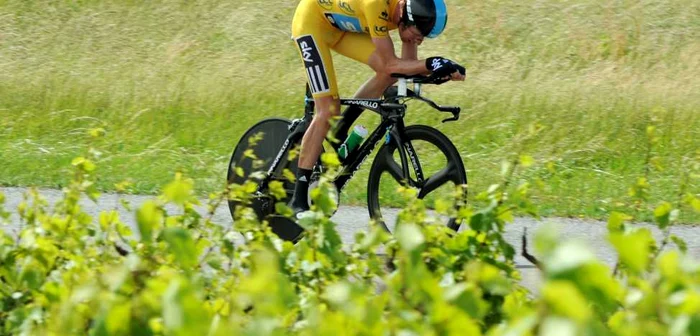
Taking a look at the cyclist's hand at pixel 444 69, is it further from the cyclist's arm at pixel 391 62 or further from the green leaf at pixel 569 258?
the green leaf at pixel 569 258

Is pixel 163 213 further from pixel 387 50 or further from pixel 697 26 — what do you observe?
pixel 697 26

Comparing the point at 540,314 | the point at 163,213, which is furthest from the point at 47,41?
the point at 540,314

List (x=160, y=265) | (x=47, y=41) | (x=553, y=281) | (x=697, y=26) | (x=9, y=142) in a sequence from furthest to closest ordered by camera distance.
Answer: (x=47, y=41) < (x=697, y=26) < (x=9, y=142) < (x=160, y=265) < (x=553, y=281)

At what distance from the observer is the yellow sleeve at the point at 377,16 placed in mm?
6738

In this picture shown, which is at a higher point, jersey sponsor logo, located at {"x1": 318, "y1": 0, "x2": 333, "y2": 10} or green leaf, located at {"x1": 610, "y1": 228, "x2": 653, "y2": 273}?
green leaf, located at {"x1": 610, "y1": 228, "x2": 653, "y2": 273}

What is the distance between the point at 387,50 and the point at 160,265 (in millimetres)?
3414

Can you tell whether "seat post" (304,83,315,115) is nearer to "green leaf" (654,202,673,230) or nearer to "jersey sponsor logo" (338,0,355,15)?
"jersey sponsor logo" (338,0,355,15)

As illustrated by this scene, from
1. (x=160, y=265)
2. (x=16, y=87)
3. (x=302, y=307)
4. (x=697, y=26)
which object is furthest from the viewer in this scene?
(x=697, y=26)

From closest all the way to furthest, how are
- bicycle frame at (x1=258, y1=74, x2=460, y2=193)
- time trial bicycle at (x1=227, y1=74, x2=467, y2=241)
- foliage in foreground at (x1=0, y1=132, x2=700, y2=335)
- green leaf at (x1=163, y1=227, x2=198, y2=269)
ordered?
foliage in foreground at (x1=0, y1=132, x2=700, y2=335)
green leaf at (x1=163, y1=227, x2=198, y2=269)
time trial bicycle at (x1=227, y1=74, x2=467, y2=241)
bicycle frame at (x1=258, y1=74, x2=460, y2=193)

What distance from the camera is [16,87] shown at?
14.5 m

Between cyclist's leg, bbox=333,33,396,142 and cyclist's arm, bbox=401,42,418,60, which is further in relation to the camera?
cyclist's leg, bbox=333,33,396,142

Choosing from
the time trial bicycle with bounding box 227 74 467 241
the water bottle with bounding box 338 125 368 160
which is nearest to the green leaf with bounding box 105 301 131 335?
the time trial bicycle with bounding box 227 74 467 241

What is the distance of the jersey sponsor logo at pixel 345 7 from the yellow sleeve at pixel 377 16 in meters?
0.19

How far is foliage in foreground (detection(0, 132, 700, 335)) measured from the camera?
230cm
